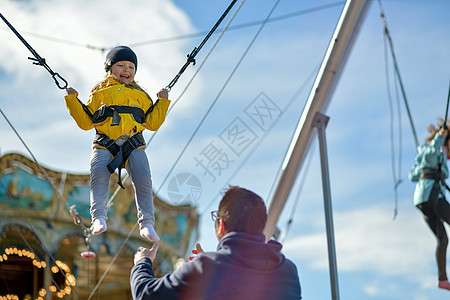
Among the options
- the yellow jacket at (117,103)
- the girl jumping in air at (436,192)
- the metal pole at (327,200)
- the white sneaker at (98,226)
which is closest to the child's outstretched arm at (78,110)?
the yellow jacket at (117,103)

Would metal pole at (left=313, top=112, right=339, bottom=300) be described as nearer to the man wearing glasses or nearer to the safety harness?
the safety harness

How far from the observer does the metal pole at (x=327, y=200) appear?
3367mm

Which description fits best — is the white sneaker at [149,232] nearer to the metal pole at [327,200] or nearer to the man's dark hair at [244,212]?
the man's dark hair at [244,212]

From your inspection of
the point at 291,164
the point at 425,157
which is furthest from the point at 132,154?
the point at 425,157

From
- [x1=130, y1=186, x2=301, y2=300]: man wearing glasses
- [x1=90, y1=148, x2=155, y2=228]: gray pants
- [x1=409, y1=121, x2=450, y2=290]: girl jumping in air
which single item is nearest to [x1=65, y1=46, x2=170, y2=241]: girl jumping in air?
[x1=90, y1=148, x2=155, y2=228]: gray pants

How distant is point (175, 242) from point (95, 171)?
33.7 feet

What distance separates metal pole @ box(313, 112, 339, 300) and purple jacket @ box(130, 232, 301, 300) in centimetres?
170

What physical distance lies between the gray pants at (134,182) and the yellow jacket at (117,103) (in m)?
0.12

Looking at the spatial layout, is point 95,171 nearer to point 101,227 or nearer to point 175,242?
point 101,227

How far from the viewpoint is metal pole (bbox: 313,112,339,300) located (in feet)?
11.0

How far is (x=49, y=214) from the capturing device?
10.8 m

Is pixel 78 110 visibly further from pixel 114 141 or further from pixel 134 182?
pixel 134 182

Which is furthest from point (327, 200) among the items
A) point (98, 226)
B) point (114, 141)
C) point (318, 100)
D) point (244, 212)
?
point (244, 212)

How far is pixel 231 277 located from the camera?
1.64 meters
